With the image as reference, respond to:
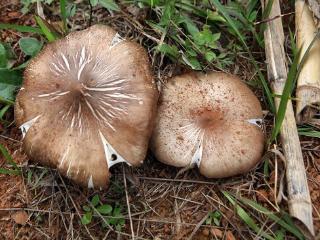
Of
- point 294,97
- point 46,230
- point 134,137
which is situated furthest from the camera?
point 294,97

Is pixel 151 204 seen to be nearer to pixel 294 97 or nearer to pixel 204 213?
pixel 204 213

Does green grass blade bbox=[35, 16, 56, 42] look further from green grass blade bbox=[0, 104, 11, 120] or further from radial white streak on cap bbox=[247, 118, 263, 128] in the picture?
radial white streak on cap bbox=[247, 118, 263, 128]

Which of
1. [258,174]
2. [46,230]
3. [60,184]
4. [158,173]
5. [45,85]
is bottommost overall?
[46,230]

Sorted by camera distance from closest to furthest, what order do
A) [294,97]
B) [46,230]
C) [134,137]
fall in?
[134,137]
[46,230]
[294,97]

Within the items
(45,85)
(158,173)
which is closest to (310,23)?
(158,173)

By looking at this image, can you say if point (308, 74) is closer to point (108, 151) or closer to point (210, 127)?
point (210, 127)

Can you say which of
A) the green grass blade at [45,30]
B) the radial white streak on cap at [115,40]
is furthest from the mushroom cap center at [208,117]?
the green grass blade at [45,30]

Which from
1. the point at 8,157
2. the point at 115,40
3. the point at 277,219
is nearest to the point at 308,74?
the point at 277,219

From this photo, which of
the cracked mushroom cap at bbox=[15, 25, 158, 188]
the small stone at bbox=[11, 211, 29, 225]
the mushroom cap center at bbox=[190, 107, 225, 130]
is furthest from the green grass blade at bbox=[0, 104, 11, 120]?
the mushroom cap center at bbox=[190, 107, 225, 130]
